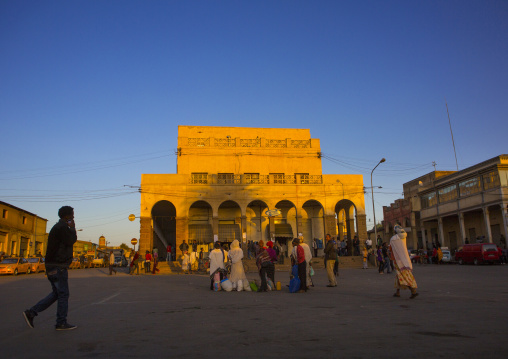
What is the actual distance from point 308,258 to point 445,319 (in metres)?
→ 6.56

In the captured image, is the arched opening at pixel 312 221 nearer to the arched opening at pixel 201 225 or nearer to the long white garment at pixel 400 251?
the arched opening at pixel 201 225

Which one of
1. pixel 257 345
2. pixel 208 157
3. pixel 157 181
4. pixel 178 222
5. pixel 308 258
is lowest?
pixel 257 345

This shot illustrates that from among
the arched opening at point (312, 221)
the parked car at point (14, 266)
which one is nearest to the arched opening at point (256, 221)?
the arched opening at point (312, 221)

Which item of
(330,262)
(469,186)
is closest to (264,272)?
(330,262)

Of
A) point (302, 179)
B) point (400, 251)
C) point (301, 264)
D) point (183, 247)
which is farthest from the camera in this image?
point (302, 179)

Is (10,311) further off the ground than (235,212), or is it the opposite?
(235,212)

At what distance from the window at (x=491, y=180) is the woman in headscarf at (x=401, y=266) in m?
28.9

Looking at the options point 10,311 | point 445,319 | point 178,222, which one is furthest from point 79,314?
point 178,222

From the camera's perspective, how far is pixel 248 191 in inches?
1353

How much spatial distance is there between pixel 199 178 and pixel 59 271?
97.3ft

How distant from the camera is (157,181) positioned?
33438 millimetres

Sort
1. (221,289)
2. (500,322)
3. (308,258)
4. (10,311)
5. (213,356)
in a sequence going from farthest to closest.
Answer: (221,289), (308,258), (10,311), (500,322), (213,356)

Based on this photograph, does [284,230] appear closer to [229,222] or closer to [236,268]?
[229,222]

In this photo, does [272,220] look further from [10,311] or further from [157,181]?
[10,311]
